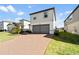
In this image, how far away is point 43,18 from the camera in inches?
634

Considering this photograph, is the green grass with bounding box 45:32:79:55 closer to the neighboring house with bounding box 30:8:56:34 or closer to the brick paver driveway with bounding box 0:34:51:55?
the brick paver driveway with bounding box 0:34:51:55

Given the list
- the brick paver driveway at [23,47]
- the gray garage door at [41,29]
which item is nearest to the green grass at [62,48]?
the brick paver driveway at [23,47]

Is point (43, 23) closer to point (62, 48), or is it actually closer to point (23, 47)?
point (23, 47)

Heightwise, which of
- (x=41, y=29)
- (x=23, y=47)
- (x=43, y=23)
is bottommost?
(x=23, y=47)

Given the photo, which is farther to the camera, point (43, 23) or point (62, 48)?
point (43, 23)

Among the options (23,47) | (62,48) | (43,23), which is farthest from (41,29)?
(62,48)

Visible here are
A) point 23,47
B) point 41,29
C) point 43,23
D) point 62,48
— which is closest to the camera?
point 62,48

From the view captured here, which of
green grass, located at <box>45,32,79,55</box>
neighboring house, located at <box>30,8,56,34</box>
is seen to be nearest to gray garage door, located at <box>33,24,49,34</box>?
neighboring house, located at <box>30,8,56,34</box>

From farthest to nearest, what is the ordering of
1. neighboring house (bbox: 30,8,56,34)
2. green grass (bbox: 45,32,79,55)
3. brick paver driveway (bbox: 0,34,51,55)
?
neighboring house (bbox: 30,8,56,34)
brick paver driveway (bbox: 0,34,51,55)
green grass (bbox: 45,32,79,55)

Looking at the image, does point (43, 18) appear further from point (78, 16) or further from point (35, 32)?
point (78, 16)

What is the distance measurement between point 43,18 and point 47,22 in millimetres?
948

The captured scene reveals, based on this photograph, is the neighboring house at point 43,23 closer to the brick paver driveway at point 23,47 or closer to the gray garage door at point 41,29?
the gray garage door at point 41,29
